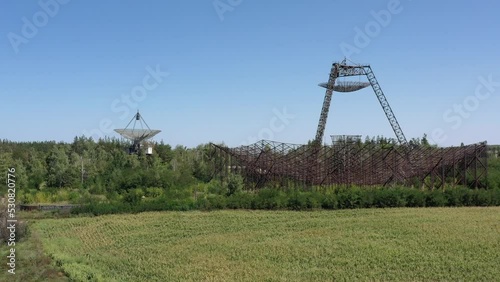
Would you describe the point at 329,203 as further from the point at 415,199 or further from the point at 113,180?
the point at 113,180

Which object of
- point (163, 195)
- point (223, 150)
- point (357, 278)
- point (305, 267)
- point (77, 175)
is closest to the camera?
point (357, 278)

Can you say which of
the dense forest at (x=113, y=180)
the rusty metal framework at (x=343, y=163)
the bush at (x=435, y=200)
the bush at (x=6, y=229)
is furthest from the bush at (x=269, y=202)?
the bush at (x=6, y=229)

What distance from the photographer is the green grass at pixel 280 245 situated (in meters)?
13.4

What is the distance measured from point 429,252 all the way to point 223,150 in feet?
71.3

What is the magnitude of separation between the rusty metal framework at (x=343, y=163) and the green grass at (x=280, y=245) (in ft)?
23.6

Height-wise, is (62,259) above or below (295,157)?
below

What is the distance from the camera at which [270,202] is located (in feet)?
88.2

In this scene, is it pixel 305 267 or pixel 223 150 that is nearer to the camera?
pixel 305 267

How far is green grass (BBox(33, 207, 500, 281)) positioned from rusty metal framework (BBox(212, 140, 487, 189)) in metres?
7.18

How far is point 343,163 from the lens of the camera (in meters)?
32.5

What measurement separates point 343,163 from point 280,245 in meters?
16.5

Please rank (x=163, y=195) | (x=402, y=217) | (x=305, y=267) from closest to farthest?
(x=305, y=267) < (x=402, y=217) < (x=163, y=195)

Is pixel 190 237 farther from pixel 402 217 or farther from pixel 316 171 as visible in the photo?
pixel 316 171

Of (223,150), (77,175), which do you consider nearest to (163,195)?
(223,150)
